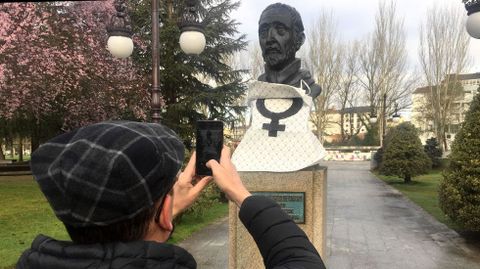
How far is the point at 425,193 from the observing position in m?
19.1

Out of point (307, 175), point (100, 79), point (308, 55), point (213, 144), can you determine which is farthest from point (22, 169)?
point (213, 144)

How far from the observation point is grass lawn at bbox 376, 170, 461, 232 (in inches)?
506

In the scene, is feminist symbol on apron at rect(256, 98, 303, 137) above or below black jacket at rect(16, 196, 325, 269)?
above

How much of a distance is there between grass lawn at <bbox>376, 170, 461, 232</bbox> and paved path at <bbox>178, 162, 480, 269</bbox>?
0.31 metres

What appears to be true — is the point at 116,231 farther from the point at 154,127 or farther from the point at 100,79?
the point at 100,79

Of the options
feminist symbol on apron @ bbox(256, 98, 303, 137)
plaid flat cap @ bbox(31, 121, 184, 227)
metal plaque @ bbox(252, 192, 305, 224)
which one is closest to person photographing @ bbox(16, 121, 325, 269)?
plaid flat cap @ bbox(31, 121, 184, 227)

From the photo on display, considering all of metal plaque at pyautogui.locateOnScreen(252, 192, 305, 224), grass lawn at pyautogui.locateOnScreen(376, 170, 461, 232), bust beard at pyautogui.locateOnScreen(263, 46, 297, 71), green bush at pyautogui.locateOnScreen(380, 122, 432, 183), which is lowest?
grass lawn at pyautogui.locateOnScreen(376, 170, 461, 232)

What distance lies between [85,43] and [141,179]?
16.4 meters

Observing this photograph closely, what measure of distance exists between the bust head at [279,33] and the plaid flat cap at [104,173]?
4136 mm

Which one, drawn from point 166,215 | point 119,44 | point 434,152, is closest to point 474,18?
point 119,44

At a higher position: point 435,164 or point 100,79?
point 100,79

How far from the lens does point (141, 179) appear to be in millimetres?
1046

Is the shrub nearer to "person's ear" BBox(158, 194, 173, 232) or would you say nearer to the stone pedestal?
the stone pedestal

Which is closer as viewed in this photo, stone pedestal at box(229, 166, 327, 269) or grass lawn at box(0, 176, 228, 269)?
stone pedestal at box(229, 166, 327, 269)
